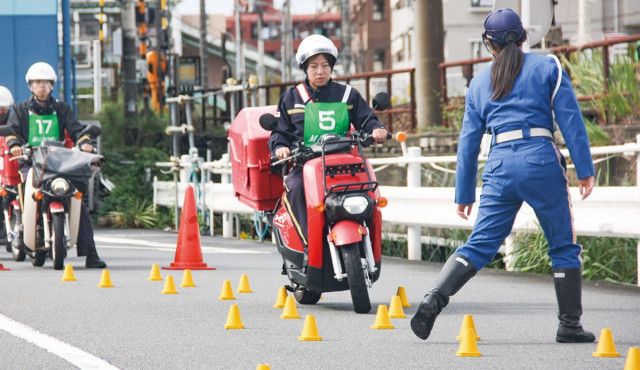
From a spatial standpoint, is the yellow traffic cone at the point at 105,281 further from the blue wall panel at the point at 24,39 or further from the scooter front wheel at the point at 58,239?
the blue wall panel at the point at 24,39

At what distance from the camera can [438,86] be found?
90.0ft

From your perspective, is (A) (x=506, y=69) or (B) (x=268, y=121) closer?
(A) (x=506, y=69)

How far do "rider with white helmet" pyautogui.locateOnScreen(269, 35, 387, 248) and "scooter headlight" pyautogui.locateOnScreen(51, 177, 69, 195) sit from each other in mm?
3999

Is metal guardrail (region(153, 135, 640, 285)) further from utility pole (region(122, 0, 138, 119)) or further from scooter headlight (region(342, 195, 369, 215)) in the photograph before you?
utility pole (region(122, 0, 138, 119))

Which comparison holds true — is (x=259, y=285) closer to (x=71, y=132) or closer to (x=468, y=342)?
(x=71, y=132)

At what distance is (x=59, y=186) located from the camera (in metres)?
14.4

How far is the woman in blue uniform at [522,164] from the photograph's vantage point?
8.34 metres

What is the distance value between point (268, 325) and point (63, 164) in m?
5.36

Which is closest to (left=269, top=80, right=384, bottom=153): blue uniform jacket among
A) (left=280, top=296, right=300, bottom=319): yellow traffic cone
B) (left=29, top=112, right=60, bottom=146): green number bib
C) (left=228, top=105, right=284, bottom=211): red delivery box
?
(left=228, top=105, right=284, bottom=211): red delivery box

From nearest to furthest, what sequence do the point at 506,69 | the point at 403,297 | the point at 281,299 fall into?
1. the point at 506,69
2. the point at 403,297
3. the point at 281,299

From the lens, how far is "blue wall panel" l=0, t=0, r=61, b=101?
2272 cm

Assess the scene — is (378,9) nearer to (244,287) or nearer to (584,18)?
(584,18)

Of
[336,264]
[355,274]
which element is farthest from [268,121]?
[355,274]

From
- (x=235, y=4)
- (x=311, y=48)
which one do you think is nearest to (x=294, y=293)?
(x=311, y=48)
